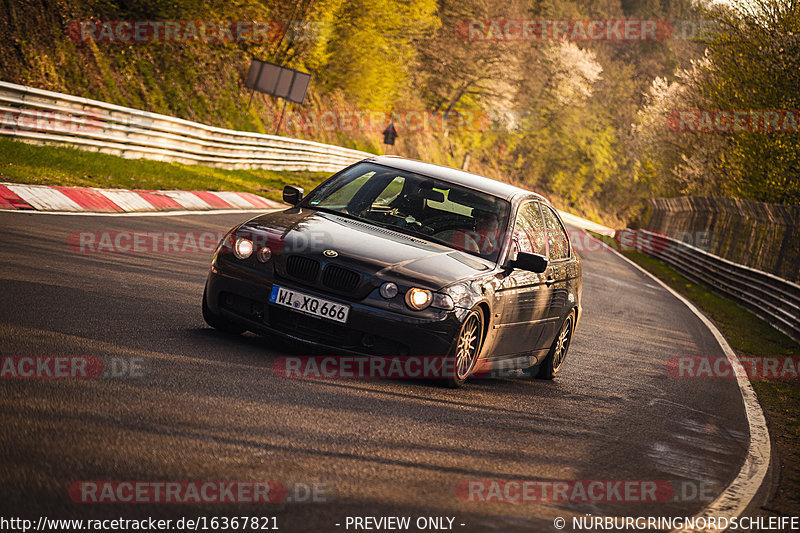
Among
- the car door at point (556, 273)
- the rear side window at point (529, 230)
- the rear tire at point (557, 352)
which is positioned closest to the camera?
the rear side window at point (529, 230)

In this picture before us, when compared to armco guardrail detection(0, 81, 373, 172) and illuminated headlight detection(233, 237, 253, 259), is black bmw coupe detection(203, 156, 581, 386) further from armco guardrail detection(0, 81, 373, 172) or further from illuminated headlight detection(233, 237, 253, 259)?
armco guardrail detection(0, 81, 373, 172)

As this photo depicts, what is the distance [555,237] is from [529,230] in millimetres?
831

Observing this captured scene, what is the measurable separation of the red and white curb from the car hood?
21.1 feet

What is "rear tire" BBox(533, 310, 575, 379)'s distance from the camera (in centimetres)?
916

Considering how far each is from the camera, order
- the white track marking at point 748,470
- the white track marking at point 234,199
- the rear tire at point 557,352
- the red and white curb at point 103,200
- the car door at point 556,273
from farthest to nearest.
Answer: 1. the white track marking at point 234,199
2. the red and white curb at point 103,200
3. the rear tire at point 557,352
4. the car door at point 556,273
5. the white track marking at point 748,470

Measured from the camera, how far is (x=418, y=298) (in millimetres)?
6910

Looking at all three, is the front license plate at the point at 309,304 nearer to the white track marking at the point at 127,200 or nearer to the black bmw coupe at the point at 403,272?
the black bmw coupe at the point at 403,272

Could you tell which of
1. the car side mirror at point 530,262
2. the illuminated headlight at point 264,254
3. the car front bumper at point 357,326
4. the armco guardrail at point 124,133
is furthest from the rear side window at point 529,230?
the armco guardrail at point 124,133

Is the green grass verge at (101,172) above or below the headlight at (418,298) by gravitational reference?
below

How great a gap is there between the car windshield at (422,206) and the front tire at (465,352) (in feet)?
2.37

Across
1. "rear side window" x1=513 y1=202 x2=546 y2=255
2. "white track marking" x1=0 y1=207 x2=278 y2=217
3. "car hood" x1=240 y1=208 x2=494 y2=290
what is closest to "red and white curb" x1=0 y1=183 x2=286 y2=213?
"white track marking" x1=0 y1=207 x2=278 y2=217

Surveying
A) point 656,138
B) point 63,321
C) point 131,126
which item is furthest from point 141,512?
point 656,138

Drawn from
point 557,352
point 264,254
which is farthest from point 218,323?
point 557,352

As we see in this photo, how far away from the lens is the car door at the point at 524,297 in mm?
7965
